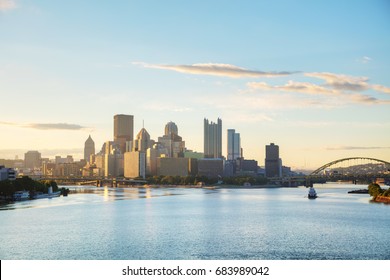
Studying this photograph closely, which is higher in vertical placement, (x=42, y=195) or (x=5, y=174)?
(x=5, y=174)

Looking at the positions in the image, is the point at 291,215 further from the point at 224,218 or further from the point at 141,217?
the point at 141,217

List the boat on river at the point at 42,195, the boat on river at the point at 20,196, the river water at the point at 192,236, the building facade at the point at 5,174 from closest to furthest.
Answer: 1. the river water at the point at 192,236
2. the boat on river at the point at 20,196
3. the boat on river at the point at 42,195
4. the building facade at the point at 5,174

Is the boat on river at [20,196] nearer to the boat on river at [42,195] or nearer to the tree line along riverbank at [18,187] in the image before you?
the tree line along riverbank at [18,187]

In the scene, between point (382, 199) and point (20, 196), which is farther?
point (382, 199)

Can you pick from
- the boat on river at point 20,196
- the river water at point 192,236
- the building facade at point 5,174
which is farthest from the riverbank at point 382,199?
the building facade at point 5,174

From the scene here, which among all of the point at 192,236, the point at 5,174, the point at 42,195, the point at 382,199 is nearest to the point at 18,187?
the point at 42,195

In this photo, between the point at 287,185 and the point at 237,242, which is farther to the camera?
the point at 287,185

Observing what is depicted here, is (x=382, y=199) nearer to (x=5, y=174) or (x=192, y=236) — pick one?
(x=192, y=236)

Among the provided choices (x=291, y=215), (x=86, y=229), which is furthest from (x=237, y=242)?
(x=291, y=215)

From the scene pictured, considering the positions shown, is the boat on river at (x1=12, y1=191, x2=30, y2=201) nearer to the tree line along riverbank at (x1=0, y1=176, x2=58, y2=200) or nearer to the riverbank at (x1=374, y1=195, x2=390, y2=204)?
the tree line along riverbank at (x1=0, y1=176, x2=58, y2=200)

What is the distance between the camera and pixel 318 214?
6153cm

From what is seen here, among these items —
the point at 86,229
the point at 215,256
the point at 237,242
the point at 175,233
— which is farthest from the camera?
the point at 86,229
